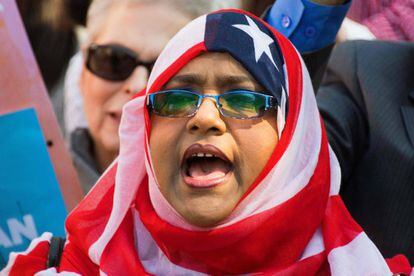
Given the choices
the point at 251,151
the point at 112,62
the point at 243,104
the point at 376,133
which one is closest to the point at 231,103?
the point at 243,104

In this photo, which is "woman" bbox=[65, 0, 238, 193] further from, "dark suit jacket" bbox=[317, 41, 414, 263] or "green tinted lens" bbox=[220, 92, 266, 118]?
"green tinted lens" bbox=[220, 92, 266, 118]

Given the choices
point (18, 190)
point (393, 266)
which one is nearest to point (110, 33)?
point (18, 190)

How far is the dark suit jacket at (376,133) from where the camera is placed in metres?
3.01

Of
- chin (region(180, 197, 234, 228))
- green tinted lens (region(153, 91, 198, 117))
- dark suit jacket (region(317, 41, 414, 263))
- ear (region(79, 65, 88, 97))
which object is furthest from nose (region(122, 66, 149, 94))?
chin (region(180, 197, 234, 228))

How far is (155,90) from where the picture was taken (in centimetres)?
254

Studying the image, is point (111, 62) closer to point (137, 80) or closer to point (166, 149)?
point (137, 80)

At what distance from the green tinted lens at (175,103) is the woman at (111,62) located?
3.51 feet

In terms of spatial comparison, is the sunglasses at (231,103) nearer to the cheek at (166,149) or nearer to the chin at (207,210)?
the cheek at (166,149)

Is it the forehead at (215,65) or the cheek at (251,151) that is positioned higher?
the forehead at (215,65)

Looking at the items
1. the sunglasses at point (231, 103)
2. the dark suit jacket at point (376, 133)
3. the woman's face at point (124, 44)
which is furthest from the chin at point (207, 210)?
the woman's face at point (124, 44)

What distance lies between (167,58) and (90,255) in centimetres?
62

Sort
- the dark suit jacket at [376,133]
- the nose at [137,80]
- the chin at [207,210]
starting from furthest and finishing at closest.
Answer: the nose at [137,80] → the dark suit jacket at [376,133] → the chin at [207,210]

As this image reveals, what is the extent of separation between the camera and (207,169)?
2.43 meters

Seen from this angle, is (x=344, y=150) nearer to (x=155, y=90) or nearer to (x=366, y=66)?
(x=366, y=66)
